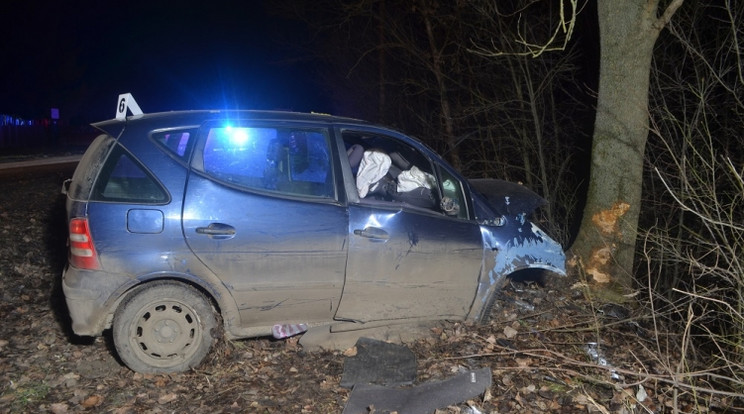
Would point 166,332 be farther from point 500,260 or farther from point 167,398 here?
point 500,260

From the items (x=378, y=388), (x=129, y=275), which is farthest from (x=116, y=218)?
(x=378, y=388)

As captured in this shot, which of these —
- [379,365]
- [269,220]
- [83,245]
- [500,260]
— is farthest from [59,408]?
[500,260]

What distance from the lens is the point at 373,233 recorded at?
4898 millimetres

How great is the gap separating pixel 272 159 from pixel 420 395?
214cm

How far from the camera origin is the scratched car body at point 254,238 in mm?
4508

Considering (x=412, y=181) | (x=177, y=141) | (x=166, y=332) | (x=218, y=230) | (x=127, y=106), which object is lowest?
(x=166, y=332)

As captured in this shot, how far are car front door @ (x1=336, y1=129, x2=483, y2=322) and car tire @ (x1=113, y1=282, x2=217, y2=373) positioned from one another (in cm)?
110

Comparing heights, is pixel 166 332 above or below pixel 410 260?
below

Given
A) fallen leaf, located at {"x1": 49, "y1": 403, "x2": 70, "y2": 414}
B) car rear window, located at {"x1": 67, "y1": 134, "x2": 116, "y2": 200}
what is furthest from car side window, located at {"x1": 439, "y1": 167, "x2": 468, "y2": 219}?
fallen leaf, located at {"x1": 49, "y1": 403, "x2": 70, "y2": 414}

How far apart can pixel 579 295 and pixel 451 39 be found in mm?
8135

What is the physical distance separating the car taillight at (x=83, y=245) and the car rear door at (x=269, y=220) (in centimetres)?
66

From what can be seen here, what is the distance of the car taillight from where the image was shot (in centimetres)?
442

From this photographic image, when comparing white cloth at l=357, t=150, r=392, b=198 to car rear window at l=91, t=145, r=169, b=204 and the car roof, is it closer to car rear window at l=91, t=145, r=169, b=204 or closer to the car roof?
the car roof

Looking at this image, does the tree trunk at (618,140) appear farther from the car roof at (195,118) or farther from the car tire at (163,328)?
the car tire at (163,328)
